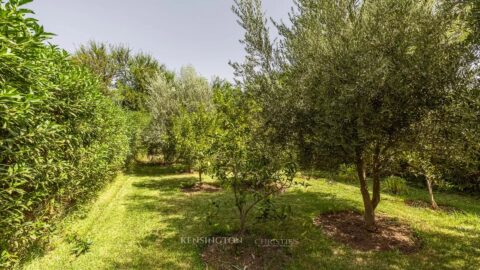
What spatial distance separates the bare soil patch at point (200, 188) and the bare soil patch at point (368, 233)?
6.02 metres

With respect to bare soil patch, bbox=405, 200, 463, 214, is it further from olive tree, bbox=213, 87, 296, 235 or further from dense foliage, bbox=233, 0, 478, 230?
olive tree, bbox=213, 87, 296, 235

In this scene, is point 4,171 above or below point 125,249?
above

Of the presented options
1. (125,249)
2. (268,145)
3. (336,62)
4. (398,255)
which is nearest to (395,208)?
(398,255)

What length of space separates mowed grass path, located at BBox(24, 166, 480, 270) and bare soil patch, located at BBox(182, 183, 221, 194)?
661 millimetres

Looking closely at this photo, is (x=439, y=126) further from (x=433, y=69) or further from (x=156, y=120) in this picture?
(x=156, y=120)

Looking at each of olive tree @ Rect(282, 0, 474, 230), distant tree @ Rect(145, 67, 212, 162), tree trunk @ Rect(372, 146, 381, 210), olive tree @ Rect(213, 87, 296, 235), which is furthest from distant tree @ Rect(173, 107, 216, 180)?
olive tree @ Rect(282, 0, 474, 230)

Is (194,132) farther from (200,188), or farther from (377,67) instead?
(377,67)

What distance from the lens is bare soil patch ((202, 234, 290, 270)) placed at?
19.5 feet

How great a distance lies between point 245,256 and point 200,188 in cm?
776

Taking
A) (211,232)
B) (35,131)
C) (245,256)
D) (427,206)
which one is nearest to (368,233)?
(245,256)

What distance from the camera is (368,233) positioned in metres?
7.71

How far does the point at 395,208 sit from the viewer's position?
423 inches

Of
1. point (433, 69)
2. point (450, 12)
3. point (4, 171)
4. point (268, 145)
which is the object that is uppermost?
point (450, 12)

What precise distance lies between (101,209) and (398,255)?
31.5 ft
